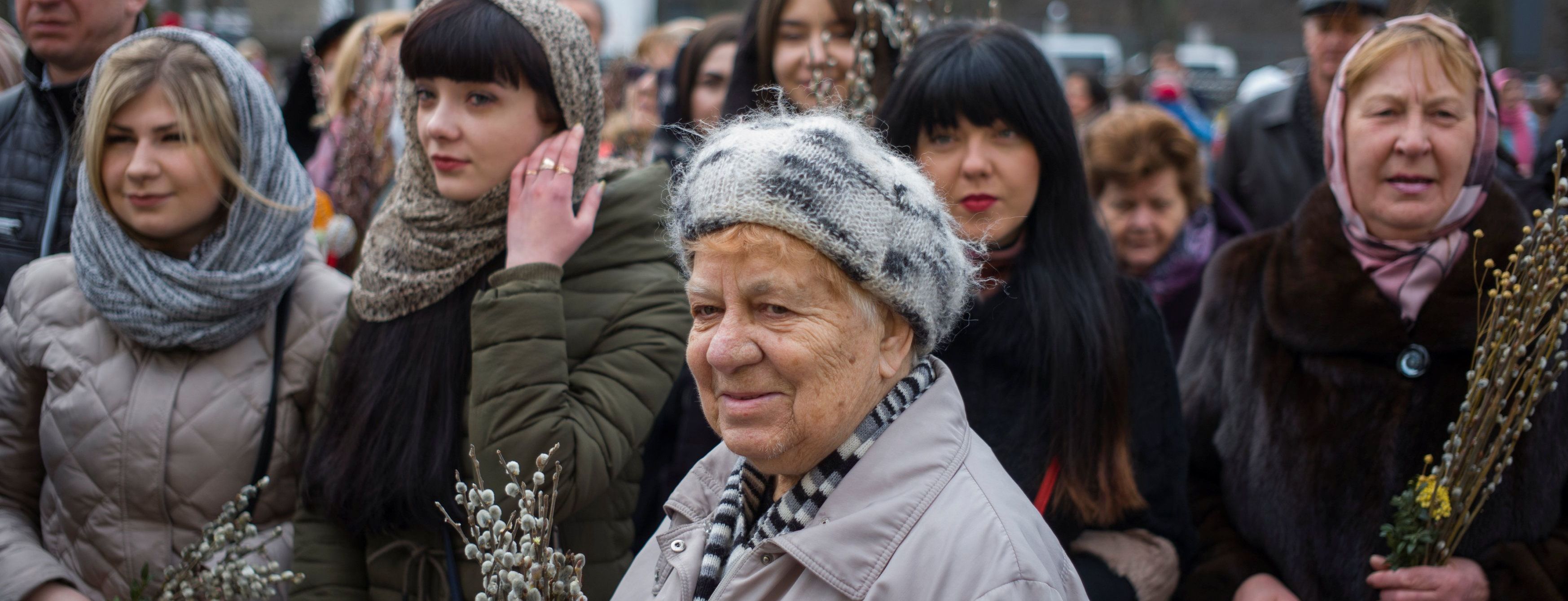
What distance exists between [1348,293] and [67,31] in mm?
3744

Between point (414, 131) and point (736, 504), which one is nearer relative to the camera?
point (736, 504)

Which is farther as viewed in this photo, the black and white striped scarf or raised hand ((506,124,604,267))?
raised hand ((506,124,604,267))

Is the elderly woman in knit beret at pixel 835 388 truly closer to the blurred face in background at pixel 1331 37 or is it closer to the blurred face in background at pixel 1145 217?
the blurred face in background at pixel 1145 217

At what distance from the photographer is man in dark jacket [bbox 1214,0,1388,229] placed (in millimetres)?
5109

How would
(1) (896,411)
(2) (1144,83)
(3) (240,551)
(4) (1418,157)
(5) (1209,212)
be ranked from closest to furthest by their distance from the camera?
(1) (896,411), (3) (240,551), (4) (1418,157), (5) (1209,212), (2) (1144,83)

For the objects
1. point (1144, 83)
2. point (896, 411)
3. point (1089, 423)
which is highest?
point (896, 411)

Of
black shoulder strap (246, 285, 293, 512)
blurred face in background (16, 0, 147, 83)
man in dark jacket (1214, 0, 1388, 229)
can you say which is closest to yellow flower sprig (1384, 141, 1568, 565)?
man in dark jacket (1214, 0, 1388, 229)

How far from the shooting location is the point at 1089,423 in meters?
2.80

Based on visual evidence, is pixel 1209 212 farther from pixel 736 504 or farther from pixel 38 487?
pixel 38 487

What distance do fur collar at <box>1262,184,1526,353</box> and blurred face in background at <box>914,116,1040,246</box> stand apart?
73 centimetres

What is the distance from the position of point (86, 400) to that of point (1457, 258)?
3.36 meters

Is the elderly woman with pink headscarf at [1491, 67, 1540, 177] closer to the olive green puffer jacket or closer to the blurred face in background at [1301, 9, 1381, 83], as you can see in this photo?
the blurred face in background at [1301, 9, 1381, 83]

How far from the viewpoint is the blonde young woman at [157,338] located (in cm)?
292

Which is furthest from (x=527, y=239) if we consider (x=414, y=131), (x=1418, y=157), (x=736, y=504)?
(x=1418, y=157)
